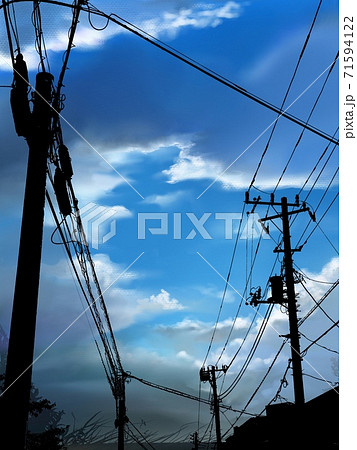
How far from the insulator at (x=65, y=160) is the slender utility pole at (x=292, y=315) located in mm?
9258

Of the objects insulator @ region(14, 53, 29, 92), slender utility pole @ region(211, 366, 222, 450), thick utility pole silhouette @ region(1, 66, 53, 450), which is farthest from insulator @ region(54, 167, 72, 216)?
slender utility pole @ region(211, 366, 222, 450)

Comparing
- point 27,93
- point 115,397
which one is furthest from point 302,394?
point 115,397

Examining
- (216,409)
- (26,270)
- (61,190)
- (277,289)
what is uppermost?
(277,289)

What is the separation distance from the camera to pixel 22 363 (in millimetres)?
4746

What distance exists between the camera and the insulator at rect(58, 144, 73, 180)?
7.41 metres

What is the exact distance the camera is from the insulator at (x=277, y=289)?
619 inches

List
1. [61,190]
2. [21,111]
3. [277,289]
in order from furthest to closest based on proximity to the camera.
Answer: [277,289], [61,190], [21,111]

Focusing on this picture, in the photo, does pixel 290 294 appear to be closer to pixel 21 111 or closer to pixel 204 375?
pixel 21 111

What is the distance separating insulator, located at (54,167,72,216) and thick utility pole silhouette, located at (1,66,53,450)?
117cm

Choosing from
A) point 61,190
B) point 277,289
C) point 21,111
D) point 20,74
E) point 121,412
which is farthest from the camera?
point 121,412

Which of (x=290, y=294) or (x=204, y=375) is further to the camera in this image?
(x=204, y=375)

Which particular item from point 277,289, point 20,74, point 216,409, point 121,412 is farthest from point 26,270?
point 216,409

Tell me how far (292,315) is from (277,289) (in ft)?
6.99

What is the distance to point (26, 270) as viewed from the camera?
16.7 feet
